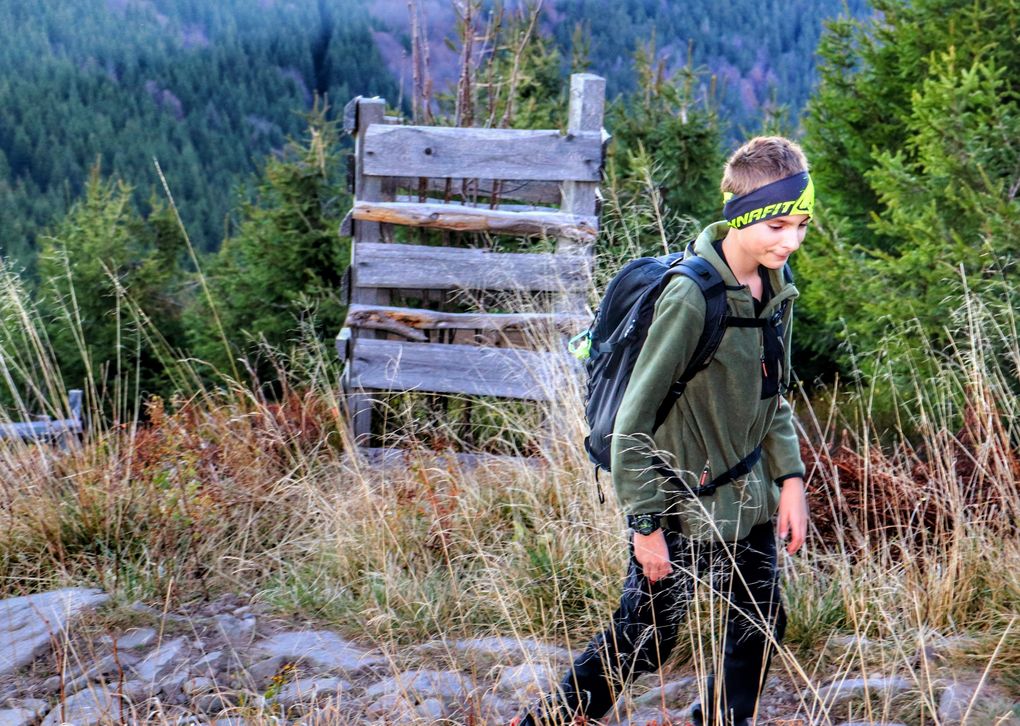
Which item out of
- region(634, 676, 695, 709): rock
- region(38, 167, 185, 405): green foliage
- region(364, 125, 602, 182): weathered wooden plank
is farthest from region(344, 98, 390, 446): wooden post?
region(38, 167, 185, 405): green foliage

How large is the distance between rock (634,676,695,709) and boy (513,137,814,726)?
0.49 m

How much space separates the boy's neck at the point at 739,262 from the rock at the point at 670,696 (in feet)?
4.44

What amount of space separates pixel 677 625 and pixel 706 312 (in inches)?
31.1

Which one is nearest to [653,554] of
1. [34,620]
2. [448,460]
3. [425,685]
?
[425,685]

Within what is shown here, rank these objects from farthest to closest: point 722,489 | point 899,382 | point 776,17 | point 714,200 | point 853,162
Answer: point 776,17 < point 714,200 < point 853,162 < point 899,382 < point 722,489

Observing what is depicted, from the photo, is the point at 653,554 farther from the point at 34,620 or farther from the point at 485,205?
the point at 485,205

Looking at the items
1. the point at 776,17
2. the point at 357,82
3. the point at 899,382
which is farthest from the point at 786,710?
the point at 357,82

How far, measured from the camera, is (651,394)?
7.16ft

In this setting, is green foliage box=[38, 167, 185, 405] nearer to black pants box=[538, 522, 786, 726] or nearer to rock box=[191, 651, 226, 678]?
rock box=[191, 651, 226, 678]

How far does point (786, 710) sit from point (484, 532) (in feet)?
4.74

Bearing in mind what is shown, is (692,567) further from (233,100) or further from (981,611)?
(233,100)

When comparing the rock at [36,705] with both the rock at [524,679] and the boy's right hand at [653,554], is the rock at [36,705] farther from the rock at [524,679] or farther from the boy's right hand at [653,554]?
the boy's right hand at [653,554]

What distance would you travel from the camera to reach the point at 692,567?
7.58 ft

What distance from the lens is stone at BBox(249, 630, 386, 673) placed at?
3217 mm
